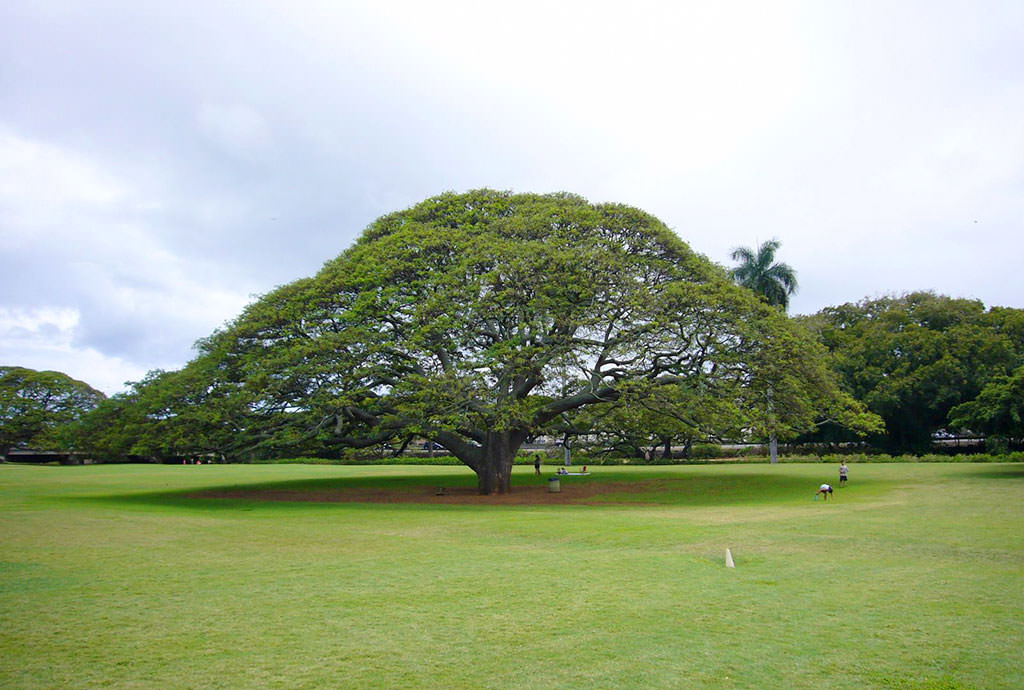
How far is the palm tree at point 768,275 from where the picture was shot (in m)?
52.3

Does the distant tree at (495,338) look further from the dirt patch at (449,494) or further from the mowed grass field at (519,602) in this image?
the mowed grass field at (519,602)

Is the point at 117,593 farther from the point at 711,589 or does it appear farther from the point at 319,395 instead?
the point at 319,395

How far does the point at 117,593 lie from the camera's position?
9.51 meters

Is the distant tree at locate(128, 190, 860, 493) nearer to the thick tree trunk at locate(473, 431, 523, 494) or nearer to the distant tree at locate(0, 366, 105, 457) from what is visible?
the thick tree trunk at locate(473, 431, 523, 494)

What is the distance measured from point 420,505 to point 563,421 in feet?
28.8

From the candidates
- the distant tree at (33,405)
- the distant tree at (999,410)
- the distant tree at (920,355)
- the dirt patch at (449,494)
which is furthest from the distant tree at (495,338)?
the distant tree at (33,405)

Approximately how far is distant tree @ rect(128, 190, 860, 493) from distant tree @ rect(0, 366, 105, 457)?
57453 millimetres

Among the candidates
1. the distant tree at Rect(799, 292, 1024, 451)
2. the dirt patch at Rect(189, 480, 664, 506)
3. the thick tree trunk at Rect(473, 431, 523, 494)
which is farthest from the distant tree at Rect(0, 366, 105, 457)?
the distant tree at Rect(799, 292, 1024, 451)

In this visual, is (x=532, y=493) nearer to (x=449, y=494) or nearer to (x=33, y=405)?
(x=449, y=494)

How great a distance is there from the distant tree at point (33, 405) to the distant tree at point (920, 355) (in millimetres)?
71728

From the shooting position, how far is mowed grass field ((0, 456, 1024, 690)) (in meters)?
6.43

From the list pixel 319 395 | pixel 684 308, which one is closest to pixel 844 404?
pixel 684 308

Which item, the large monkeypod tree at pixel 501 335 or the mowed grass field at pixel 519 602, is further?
the large monkeypod tree at pixel 501 335

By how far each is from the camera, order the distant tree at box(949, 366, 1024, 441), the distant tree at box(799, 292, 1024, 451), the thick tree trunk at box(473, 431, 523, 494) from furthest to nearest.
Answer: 1. the distant tree at box(799, 292, 1024, 451)
2. the distant tree at box(949, 366, 1024, 441)
3. the thick tree trunk at box(473, 431, 523, 494)
